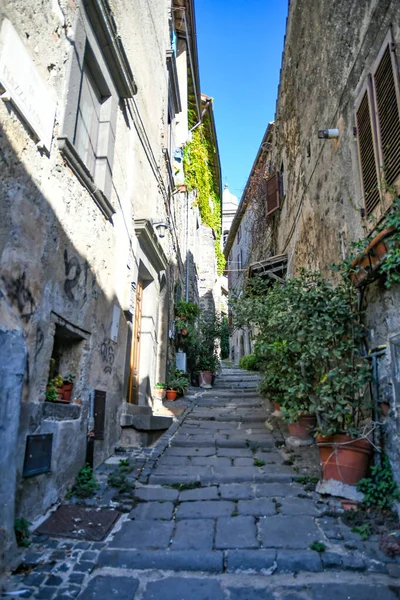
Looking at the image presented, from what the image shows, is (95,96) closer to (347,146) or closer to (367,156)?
(347,146)

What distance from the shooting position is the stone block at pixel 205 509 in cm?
342

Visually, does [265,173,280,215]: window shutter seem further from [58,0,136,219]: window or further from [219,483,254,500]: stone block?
[219,483,254,500]: stone block

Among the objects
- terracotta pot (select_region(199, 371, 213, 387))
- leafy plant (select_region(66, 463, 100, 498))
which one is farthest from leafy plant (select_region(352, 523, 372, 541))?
terracotta pot (select_region(199, 371, 213, 387))

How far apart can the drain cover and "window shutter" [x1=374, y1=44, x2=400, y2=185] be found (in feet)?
11.8

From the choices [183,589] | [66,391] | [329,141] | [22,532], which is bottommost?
[183,589]

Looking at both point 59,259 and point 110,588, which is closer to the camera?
point 110,588

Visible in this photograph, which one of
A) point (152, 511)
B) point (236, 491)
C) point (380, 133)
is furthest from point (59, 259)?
point (380, 133)

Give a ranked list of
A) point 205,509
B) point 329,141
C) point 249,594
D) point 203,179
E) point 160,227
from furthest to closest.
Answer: point 203,179, point 160,227, point 329,141, point 205,509, point 249,594

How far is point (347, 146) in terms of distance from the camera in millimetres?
4852

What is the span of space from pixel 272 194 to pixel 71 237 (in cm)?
758

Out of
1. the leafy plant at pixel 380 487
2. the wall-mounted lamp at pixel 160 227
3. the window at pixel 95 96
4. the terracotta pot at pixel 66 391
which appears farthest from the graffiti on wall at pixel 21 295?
the wall-mounted lamp at pixel 160 227

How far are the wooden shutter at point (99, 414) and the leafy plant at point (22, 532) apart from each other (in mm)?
1452

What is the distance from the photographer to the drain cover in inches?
116

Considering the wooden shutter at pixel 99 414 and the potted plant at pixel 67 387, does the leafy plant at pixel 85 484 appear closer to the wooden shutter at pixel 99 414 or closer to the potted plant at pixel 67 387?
the wooden shutter at pixel 99 414
